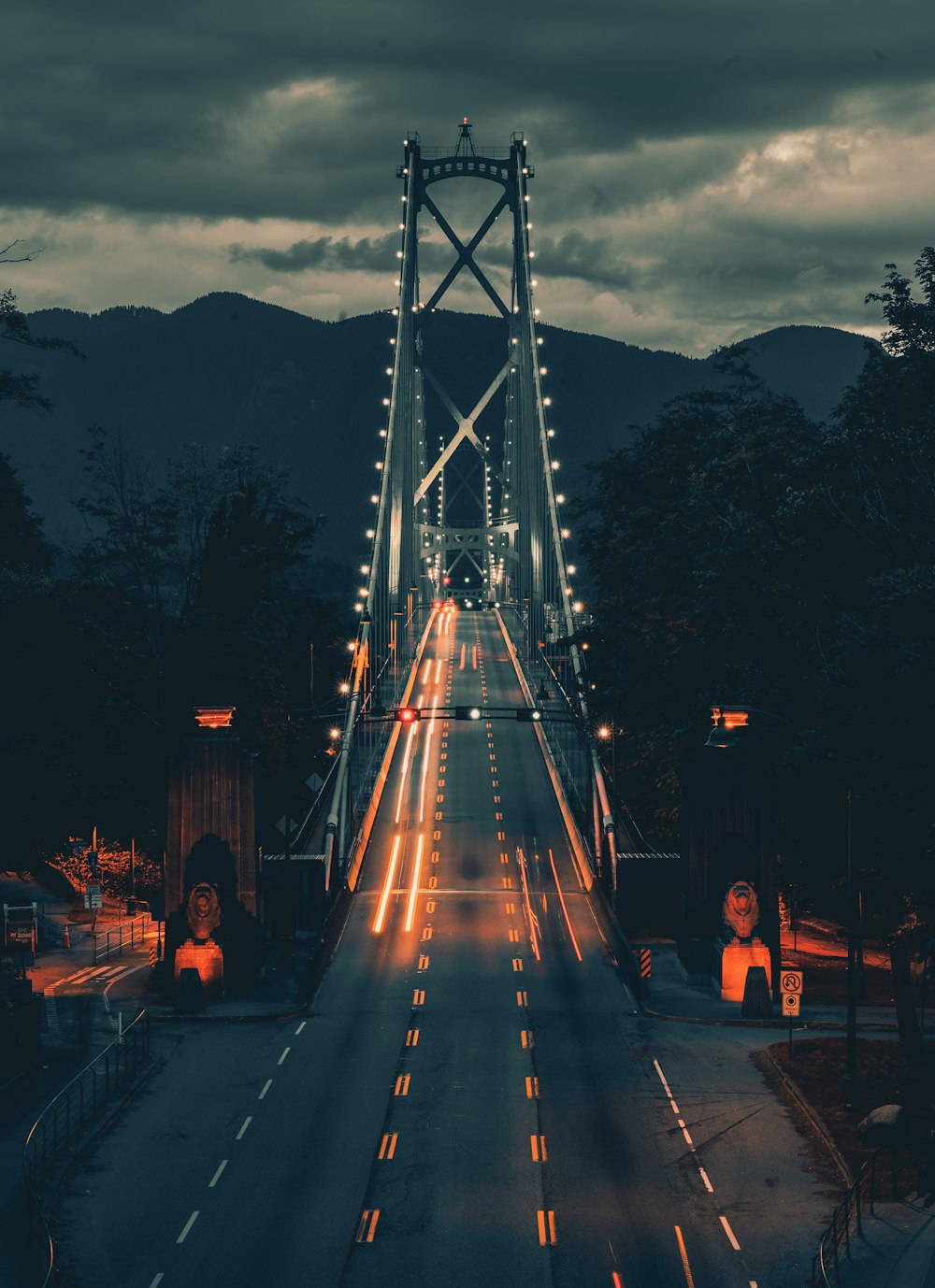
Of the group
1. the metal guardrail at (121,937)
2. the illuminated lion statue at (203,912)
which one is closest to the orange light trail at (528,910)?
the illuminated lion statue at (203,912)

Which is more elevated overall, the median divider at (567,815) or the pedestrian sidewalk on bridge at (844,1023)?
the median divider at (567,815)

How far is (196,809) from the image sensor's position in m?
48.8

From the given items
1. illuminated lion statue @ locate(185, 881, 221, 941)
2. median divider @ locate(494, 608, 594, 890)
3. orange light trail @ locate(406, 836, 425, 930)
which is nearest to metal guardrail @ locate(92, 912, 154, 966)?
illuminated lion statue @ locate(185, 881, 221, 941)

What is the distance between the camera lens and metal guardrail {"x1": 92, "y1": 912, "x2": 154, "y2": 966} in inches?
2182

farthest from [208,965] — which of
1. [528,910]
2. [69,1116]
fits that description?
[528,910]

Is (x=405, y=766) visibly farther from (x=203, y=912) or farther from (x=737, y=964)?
(x=737, y=964)

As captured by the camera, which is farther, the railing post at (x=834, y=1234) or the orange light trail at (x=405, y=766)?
the orange light trail at (x=405, y=766)

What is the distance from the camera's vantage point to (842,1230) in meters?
27.8

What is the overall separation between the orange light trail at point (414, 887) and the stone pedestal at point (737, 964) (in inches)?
497

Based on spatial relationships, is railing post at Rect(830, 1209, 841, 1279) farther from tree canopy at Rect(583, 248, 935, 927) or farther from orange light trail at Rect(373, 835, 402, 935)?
orange light trail at Rect(373, 835, 402, 935)

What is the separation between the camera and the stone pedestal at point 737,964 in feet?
156

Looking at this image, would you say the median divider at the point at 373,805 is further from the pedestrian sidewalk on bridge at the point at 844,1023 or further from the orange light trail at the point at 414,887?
the pedestrian sidewalk on bridge at the point at 844,1023

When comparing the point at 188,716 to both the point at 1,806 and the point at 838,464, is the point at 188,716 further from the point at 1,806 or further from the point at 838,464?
the point at 838,464

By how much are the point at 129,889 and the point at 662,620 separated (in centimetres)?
2493
